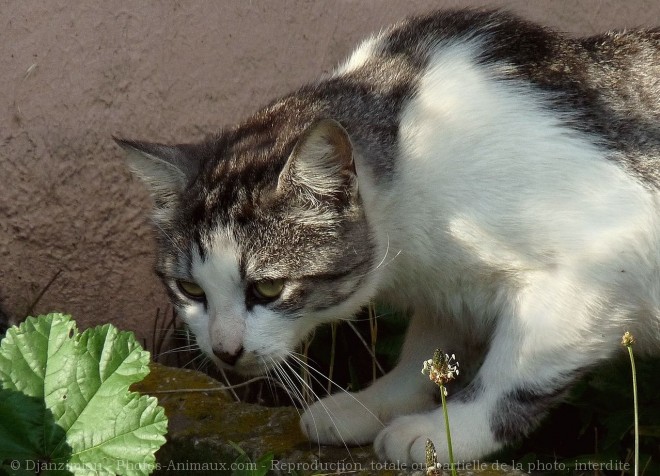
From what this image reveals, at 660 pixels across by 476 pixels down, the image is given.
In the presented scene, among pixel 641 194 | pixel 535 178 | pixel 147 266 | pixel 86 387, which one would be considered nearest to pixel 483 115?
pixel 535 178

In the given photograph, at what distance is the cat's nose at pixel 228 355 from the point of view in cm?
230

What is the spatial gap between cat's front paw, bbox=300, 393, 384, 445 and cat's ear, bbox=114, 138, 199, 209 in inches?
28.2

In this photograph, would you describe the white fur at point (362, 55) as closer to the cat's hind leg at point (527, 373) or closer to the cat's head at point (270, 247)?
the cat's head at point (270, 247)

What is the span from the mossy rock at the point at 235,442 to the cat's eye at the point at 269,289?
0.41 m

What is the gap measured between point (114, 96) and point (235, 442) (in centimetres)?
138

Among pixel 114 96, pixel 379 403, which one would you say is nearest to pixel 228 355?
pixel 379 403

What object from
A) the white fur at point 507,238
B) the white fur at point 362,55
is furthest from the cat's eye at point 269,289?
the white fur at point 362,55

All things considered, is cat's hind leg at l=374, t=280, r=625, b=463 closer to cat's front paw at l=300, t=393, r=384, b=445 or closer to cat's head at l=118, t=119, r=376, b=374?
cat's front paw at l=300, t=393, r=384, b=445

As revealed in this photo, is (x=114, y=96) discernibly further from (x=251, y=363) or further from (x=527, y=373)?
(x=527, y=373)

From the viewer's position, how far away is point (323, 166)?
2.28 m

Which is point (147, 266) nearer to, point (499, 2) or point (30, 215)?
point (30, 215)

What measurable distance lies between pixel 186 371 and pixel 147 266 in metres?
0.61

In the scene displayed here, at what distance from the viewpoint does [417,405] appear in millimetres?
2779

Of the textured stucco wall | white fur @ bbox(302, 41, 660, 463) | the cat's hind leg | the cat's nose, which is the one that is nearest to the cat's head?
the cat's nose
